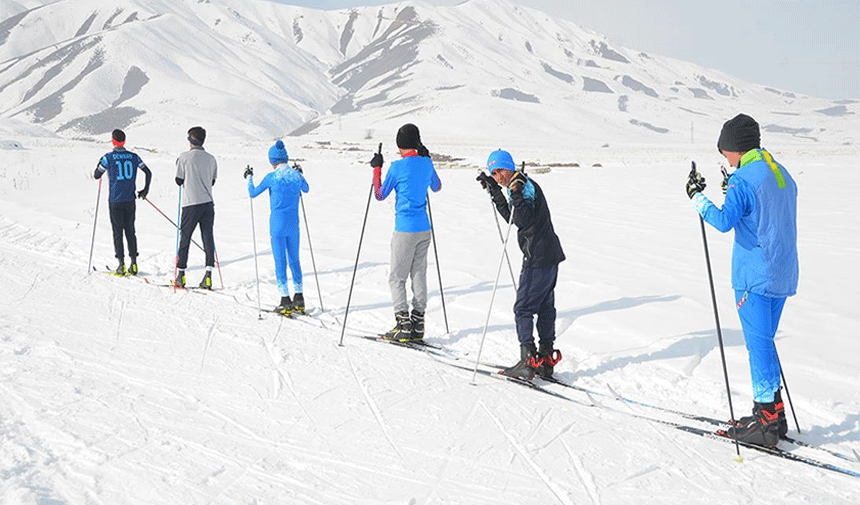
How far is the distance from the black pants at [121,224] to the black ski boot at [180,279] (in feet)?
3.80

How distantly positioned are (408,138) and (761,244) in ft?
11.3

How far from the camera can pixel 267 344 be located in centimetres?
572

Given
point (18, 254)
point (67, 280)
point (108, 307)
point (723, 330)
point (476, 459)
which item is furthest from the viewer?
point (18, 254)

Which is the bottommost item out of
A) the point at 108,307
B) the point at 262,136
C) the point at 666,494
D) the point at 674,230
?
the point at 666,494

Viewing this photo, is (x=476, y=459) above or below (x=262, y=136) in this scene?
below

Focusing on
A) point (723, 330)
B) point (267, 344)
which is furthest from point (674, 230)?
point (267, 344)

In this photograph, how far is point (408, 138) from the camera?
5.92 metres

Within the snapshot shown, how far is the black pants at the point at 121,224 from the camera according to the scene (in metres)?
8.80

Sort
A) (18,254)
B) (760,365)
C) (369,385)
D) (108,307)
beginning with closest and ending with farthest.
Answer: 1. (760,365)
2. (369,385)
3. (108,307)
4. (18,254)

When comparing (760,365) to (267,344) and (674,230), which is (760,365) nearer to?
(267,344)

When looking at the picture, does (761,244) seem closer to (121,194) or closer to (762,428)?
(762,428)

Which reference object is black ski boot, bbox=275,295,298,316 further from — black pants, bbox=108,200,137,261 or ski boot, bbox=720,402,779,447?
ski boot, bbox=720,402,779,447

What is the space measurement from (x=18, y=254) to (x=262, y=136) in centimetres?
12763

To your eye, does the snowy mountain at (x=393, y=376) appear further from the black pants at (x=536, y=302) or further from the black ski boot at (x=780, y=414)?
the black pants at (x=536, y=302)
